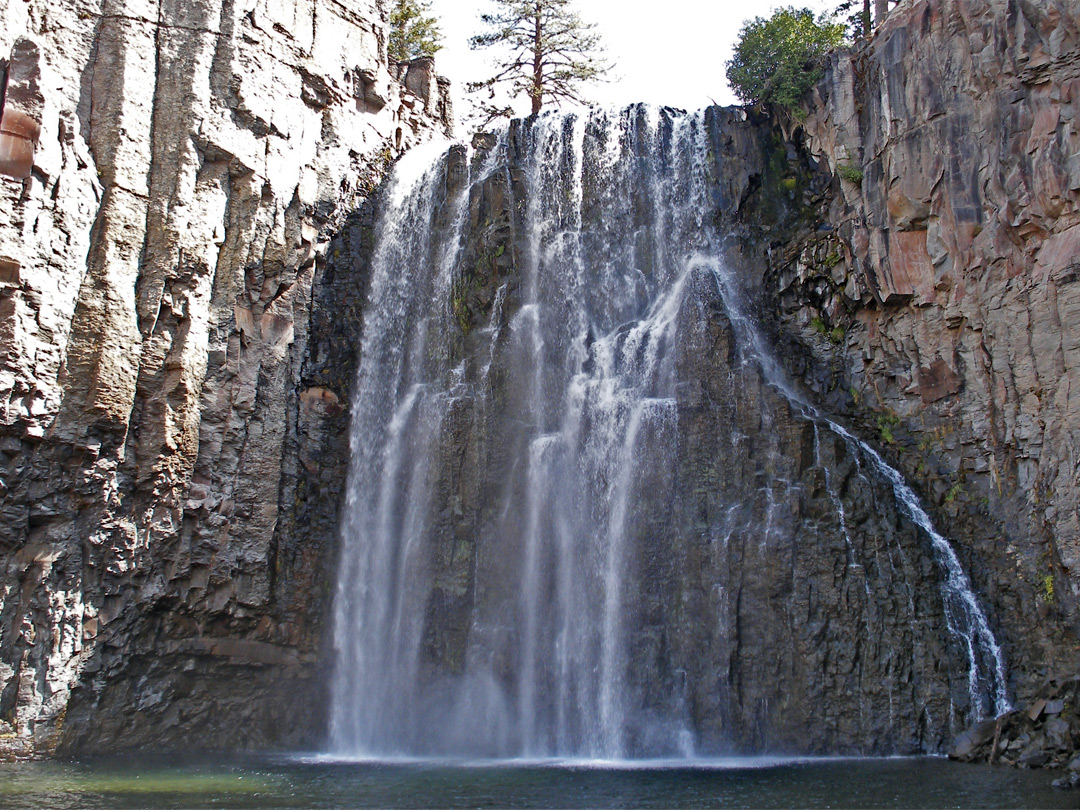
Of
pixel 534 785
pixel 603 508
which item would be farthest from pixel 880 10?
pixel 534 785

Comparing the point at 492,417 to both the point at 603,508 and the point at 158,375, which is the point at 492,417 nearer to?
the point at 603,508

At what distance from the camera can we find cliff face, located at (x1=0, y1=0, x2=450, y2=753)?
18.6 meters

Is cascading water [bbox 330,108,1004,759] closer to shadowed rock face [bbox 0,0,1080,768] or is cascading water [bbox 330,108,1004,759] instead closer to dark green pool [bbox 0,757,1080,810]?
shadowed rock face [bbox 0,0,1080,768]

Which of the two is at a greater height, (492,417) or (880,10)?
(880,10)

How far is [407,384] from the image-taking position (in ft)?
80.6

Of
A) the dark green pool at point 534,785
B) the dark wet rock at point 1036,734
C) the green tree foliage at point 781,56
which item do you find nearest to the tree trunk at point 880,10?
the green tree foliage at point 781,56

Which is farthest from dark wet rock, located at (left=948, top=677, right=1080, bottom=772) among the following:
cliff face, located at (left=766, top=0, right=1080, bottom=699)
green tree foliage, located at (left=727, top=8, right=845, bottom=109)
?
green tree foliage, located at (left=727, top=8, right=845, bottom=109)

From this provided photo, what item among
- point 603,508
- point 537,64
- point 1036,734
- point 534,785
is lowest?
A: point 534,785

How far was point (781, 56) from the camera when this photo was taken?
25234 mm

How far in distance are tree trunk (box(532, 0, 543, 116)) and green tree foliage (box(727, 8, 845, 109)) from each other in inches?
409

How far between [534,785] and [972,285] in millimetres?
13182

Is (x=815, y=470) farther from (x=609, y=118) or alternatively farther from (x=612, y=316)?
(x=609, y=118)

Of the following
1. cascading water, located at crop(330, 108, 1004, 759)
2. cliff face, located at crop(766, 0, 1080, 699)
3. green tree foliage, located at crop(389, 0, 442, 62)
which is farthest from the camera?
green tree foliage, located at crop(389, 0, 442, 62)

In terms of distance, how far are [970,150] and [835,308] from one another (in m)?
4.57
